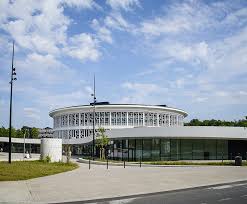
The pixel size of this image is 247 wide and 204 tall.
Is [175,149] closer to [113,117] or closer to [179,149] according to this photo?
[179,149]

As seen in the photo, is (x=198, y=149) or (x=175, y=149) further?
(x=198, y=149)

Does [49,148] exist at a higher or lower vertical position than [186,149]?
higher

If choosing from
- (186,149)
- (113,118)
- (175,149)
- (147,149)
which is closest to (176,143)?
(175,149)

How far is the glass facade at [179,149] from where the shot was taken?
48156 millimetres

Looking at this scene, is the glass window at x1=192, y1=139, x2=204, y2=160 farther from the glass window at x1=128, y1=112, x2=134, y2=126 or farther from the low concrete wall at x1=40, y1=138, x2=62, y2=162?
the glass window at x1=128, y1=112, x2=134, y2=126

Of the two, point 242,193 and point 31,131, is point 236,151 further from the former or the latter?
point 31,131

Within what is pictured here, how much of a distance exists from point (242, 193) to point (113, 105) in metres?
87.6

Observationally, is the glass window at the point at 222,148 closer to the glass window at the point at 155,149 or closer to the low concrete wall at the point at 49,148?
the glass window at the point at 155,149

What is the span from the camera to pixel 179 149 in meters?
48.5

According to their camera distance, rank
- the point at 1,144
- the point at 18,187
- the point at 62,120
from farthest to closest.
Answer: the point at 62,120 < the point at 1,144 < the point at 18,187

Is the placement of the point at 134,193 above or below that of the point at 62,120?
below

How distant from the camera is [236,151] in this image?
49906mm

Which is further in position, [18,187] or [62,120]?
[62,120]

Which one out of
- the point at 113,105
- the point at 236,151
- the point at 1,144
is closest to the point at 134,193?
the point at 236,151
